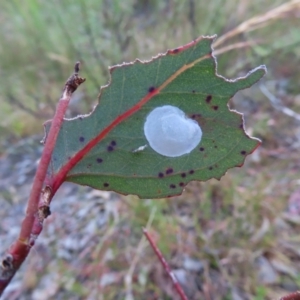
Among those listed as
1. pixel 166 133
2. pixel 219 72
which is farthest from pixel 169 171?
pixel 219 72

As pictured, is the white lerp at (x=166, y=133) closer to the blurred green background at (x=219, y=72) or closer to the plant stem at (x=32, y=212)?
the plant stem at (x=32, y=212)

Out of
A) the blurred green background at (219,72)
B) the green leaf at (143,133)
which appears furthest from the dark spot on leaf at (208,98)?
the blurred green background at (219,72)

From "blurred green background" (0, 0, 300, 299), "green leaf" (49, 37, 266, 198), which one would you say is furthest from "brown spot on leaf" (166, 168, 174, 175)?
"blurred green background" (0, 0, 300, 299)

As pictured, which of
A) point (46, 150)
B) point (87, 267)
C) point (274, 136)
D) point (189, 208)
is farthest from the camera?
point (274, 136)

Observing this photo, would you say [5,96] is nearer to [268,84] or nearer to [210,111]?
[268,84]

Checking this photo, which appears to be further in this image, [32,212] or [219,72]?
[219,72]

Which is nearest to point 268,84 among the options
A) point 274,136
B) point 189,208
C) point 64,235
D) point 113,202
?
point 274,136

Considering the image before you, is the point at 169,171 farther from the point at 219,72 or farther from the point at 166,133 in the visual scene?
the point at 219,72
